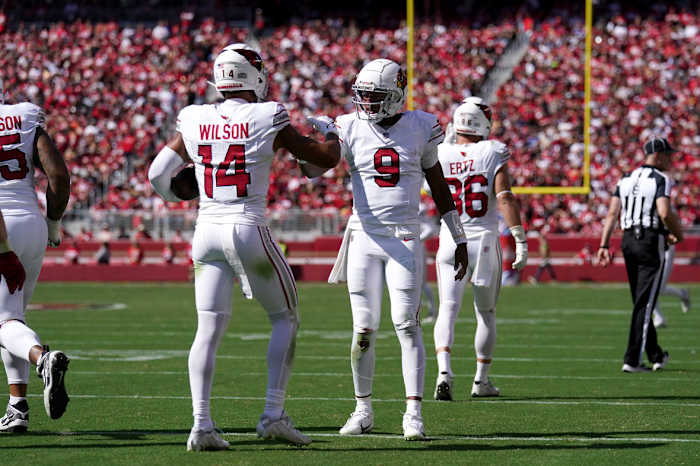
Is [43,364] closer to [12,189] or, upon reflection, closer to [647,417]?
[12,189]

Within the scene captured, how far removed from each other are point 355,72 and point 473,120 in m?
22.3

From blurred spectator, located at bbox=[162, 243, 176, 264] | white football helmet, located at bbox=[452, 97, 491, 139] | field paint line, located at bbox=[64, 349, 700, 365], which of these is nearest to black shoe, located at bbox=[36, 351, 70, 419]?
white football helmet, located at bbox=[452, 97, 491, 139]

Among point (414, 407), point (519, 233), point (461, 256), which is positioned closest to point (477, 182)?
point (519, 233)

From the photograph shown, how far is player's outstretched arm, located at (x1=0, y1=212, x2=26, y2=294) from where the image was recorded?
17.6 ft

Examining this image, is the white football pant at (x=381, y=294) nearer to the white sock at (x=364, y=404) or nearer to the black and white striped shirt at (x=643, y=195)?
the white sock at (x=364, y=404)

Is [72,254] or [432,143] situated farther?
[72,254]

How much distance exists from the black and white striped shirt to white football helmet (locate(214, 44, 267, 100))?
14.9 feet

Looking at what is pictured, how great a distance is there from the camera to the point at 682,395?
7789 mm

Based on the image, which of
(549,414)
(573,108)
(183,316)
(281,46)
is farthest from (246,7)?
(549,414)

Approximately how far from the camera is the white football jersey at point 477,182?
319 inches

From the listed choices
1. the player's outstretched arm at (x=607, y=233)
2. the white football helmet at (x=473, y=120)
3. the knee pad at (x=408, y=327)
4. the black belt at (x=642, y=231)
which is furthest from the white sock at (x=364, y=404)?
the black belt at (x=642, y=231)

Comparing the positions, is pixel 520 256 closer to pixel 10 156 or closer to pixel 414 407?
pixel 414 407

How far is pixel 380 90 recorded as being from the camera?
6.30m

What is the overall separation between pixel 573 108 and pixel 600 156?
1675 mm
